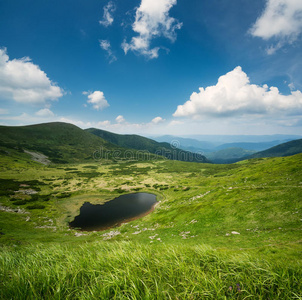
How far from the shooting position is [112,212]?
5775 centimetres

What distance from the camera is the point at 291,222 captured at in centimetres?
2053

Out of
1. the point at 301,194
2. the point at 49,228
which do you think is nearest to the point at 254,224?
the point at 301,194

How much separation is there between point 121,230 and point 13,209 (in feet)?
138

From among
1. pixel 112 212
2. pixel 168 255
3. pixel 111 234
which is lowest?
pixel 112 212

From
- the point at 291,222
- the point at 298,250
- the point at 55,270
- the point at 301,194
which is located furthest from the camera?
the point at 301,194

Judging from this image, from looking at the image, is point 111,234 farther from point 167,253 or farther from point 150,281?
point 150,281

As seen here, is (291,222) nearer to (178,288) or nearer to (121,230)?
(178,288)

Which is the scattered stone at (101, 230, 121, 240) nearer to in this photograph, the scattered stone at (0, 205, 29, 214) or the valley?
the valley

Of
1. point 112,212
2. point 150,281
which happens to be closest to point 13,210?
point 112,212

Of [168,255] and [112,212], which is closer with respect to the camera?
[168,255]

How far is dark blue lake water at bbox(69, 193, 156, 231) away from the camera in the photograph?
154ft

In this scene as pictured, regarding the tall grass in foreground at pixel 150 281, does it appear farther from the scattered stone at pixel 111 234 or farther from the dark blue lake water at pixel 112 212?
the dark blue lake water at pixel 112 212

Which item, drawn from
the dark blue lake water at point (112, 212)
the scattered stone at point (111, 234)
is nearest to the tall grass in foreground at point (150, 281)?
the scattered stone at point (111, 234)

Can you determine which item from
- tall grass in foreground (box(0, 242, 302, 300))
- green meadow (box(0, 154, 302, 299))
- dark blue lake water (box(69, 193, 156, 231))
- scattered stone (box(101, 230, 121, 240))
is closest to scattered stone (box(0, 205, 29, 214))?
green meadow (box(0, 154, 302, 299))
